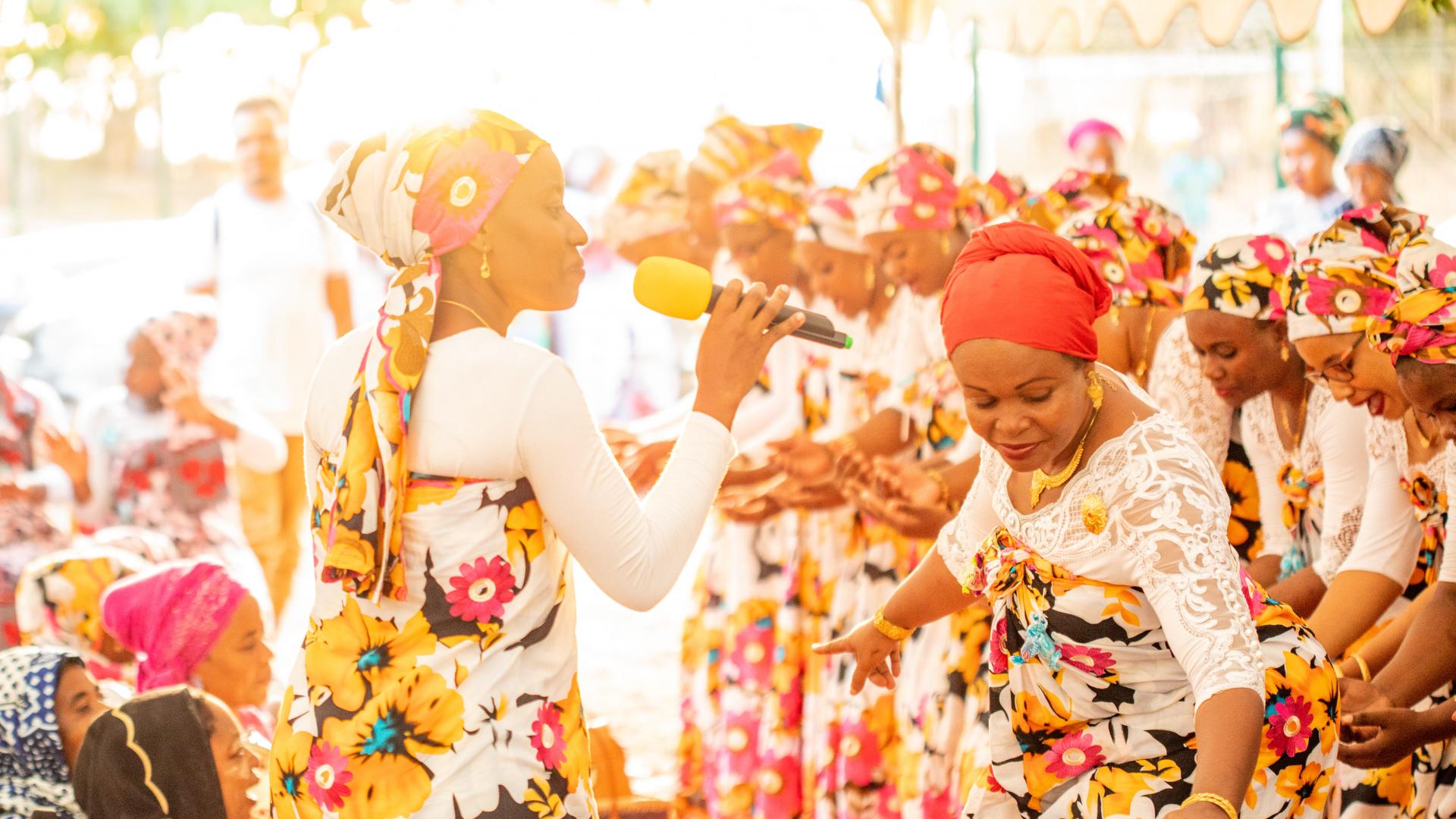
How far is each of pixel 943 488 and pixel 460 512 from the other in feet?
5.90

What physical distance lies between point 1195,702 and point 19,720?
256 cm

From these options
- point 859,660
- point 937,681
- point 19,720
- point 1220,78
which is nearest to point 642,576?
point 859,660

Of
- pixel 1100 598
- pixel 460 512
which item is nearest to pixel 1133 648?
pixel 1100 598

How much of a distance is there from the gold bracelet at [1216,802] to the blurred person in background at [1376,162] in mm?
5753

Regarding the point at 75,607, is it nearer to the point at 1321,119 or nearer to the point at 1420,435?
the point at 1420,435

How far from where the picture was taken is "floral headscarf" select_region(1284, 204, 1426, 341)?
132 inches

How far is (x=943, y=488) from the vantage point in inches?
160

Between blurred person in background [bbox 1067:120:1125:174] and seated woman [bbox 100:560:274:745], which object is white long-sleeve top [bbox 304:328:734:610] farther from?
blurred person in background [bbox 1067:120:1125:174]

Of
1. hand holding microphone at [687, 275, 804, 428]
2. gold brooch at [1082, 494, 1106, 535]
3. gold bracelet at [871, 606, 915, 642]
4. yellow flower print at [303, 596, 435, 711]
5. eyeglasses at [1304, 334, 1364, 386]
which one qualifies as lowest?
gold bracelet at [871, 606, 915, 642]

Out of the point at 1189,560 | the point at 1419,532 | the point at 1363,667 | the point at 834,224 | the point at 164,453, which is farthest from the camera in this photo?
the point at 164,453

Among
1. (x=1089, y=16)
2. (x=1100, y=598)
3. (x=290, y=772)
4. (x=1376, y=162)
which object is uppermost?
(x=1089, y=16)

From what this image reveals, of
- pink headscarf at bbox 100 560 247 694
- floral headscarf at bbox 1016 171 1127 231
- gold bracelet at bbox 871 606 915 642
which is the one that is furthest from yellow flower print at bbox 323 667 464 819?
floral headscarf at bbox 1016 171 1127 231

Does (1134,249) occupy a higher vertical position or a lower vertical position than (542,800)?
higher

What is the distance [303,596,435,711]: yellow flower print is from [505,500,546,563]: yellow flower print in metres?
0.19
